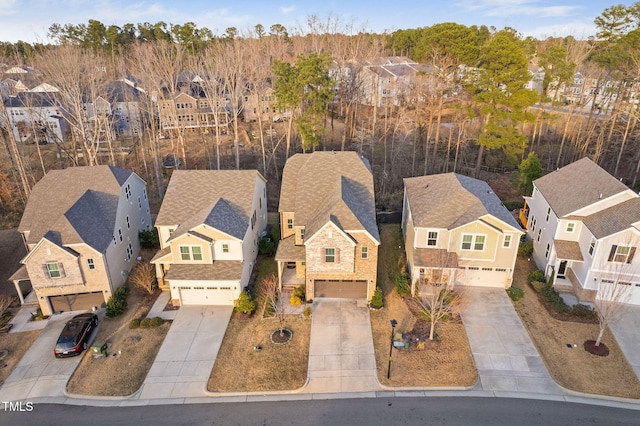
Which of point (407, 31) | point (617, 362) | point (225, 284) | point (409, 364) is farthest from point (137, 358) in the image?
point (407, 31)

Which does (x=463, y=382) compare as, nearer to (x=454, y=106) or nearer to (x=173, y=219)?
(x=173, y=219)

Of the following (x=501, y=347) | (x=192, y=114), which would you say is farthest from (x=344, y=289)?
(x=192, y=114)

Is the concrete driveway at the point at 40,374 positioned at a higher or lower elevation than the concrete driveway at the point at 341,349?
lower

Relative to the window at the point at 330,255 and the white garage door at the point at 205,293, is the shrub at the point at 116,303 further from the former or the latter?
the window at the point at 330,255

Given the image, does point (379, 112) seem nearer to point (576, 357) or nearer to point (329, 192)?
point (329, 192)

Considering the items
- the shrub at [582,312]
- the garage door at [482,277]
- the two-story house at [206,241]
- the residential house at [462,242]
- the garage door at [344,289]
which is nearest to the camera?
the shrub at [582,312]

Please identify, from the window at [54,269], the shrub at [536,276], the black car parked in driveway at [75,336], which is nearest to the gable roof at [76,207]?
the window at [54,269]
